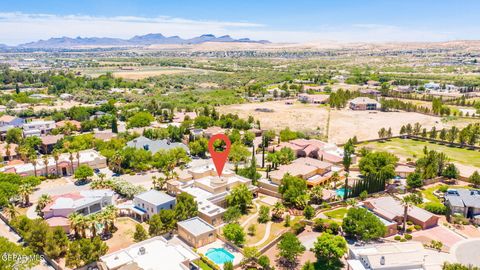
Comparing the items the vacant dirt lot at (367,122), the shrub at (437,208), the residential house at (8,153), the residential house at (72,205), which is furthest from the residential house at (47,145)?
the shrub at (437,208)

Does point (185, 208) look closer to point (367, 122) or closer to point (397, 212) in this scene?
point (397, 212)

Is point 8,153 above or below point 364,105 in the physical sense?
below

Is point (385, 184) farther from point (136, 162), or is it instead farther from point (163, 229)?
point (136, 162)

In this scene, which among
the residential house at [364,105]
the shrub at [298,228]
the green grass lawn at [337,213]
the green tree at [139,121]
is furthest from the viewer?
the residential house at [364,105]

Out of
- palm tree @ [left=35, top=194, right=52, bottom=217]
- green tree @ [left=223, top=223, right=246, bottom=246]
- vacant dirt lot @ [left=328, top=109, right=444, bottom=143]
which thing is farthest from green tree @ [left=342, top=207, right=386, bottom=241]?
vacant dirt lot @ [left=328, top=109, right=444, bottom=143]

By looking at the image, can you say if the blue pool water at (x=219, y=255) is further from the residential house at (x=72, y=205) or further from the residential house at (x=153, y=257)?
the residential house at (x=72, y=205)

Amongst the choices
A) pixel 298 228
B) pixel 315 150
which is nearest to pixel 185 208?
pixel 298 228
